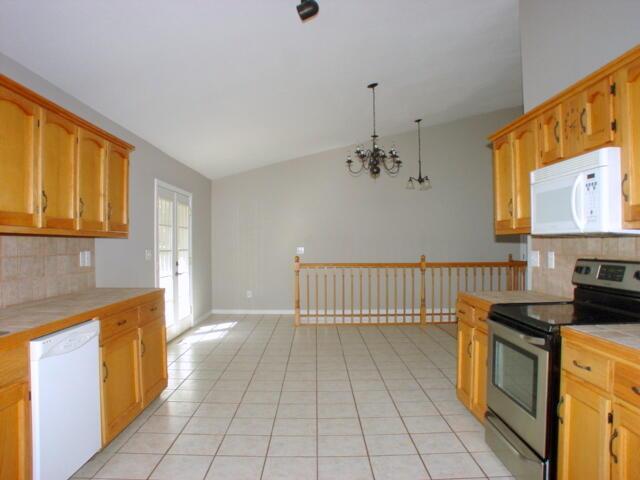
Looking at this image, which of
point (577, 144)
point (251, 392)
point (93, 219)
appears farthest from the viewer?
point (251, 392)

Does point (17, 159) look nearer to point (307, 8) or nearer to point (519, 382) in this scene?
point (307, 8)

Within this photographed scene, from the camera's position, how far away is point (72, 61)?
2.37 meters

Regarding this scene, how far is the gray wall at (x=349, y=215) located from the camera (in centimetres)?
653

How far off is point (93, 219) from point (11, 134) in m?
0.86

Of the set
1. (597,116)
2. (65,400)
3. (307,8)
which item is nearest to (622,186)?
(597,116)

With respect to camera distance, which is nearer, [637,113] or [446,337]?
[637,113]

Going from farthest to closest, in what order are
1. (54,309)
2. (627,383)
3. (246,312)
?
(246,312) < (54,309) < (627,383)

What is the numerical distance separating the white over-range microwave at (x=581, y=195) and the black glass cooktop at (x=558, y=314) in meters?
0.45

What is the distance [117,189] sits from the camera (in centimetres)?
297

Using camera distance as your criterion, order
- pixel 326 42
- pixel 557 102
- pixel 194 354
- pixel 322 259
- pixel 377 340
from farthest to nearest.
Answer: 1. pixel 322 259
2. pixel 377 340
3. pixel 194 354
4. pixel 326 42
5. pixel 557 102

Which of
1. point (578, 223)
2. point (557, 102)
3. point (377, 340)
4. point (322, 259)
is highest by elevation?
point (557, 102)

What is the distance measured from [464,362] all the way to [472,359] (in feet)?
0.72

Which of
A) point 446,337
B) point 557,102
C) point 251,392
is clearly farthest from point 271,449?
point 446,337

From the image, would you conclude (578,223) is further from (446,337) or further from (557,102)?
(446,337)
